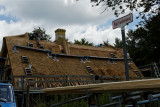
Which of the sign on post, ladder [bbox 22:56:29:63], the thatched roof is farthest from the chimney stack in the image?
the sign on post

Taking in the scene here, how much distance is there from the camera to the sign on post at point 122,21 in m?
4.49

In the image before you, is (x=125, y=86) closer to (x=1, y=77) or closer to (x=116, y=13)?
(x=116, y=13)

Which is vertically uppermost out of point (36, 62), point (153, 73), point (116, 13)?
point (116, 13)

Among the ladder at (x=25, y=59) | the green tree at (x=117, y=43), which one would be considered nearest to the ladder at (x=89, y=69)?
the ladder at (x=25, y=59)

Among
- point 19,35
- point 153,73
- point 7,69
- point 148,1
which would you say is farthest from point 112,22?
point 153,73

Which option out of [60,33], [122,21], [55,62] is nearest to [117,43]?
[60,33]

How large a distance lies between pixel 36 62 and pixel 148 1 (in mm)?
12560

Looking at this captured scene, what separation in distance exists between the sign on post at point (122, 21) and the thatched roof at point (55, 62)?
1491cm

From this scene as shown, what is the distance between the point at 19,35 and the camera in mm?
23812

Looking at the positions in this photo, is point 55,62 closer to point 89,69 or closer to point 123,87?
point 89,69

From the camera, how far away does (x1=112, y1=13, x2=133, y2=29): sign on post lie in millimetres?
4487

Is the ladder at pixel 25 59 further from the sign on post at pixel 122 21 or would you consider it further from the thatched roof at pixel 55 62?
the sign on post at pixel 122 21

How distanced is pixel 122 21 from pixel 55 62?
18.2m

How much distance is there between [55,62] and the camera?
22453 mm
